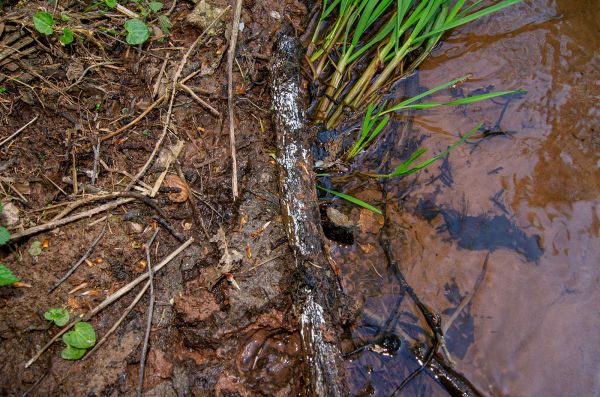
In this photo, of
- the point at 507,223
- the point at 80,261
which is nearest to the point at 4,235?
the point at 80,261

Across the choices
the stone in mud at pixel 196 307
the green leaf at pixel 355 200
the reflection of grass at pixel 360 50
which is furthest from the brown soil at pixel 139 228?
the reflection of grass at pixel 360 50

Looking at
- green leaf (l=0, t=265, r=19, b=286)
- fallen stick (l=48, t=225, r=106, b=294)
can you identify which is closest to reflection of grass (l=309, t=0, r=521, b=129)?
fallen stick (l=48, t=225, r=106, b=294)

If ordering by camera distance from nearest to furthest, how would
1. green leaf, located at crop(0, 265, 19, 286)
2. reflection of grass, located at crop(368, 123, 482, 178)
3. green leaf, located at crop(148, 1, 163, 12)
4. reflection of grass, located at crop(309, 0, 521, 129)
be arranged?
green leaf, located at crop(0, 265, 19, 286) → reflection of grass, located at crop(368, 123, 482, 178) → green leaf, located at crop(148, 1, 163, 12) → reflection of grass, located at crop(309, 0, 521, 129)

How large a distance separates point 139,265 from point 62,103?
980 millimetres

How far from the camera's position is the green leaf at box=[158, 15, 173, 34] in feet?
7.44

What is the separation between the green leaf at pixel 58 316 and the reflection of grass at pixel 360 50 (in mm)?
1772

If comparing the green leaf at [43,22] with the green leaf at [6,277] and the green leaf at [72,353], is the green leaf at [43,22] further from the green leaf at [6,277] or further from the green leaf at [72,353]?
the green leaf at [72,353]

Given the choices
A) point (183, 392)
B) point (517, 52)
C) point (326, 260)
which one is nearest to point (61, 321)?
point (183, 392)

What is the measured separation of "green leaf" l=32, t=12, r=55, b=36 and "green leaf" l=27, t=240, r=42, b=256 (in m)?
1.11

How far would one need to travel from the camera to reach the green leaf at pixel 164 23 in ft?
7.44

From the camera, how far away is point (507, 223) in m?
2.30

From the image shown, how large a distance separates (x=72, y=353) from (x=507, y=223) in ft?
7.85

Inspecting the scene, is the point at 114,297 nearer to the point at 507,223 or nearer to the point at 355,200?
the point at 355,200

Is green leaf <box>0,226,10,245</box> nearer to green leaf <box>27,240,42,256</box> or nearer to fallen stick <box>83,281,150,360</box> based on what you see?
green leaf <box>27,240,42,256</box>
